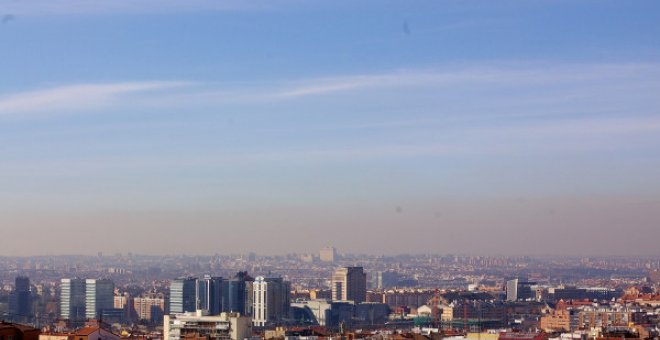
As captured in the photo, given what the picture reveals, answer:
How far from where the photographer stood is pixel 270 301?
383 ft

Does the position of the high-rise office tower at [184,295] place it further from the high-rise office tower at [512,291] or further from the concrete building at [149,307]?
the high-rise office tower at [512,291]

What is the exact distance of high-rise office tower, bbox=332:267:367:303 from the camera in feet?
489

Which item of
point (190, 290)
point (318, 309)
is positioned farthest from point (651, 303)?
point (190, 290)

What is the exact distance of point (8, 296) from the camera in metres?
132

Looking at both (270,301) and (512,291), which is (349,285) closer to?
(512,291)

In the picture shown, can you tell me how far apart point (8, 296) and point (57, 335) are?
92.6 meters

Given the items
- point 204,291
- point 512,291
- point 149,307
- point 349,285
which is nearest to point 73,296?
point 149,307

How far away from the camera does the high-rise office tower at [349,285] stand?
149 m

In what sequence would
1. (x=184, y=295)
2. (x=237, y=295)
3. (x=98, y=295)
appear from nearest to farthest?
(x=237, y=295) < (x=184, y=295) < (x=98, y=295)

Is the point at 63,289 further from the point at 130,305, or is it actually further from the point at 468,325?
the point at 468,325

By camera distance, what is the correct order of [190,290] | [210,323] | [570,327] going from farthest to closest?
[190,290] → [570,327] → [210,323]

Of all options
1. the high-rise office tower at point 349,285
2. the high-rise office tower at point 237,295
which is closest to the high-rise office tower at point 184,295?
the high-rise office tower at point 237,295

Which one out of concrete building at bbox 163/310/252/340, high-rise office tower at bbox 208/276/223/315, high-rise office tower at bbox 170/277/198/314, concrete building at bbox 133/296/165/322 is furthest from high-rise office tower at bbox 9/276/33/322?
concrete building at bbox 163/310/252/340

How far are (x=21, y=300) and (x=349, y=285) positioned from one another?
112ft
